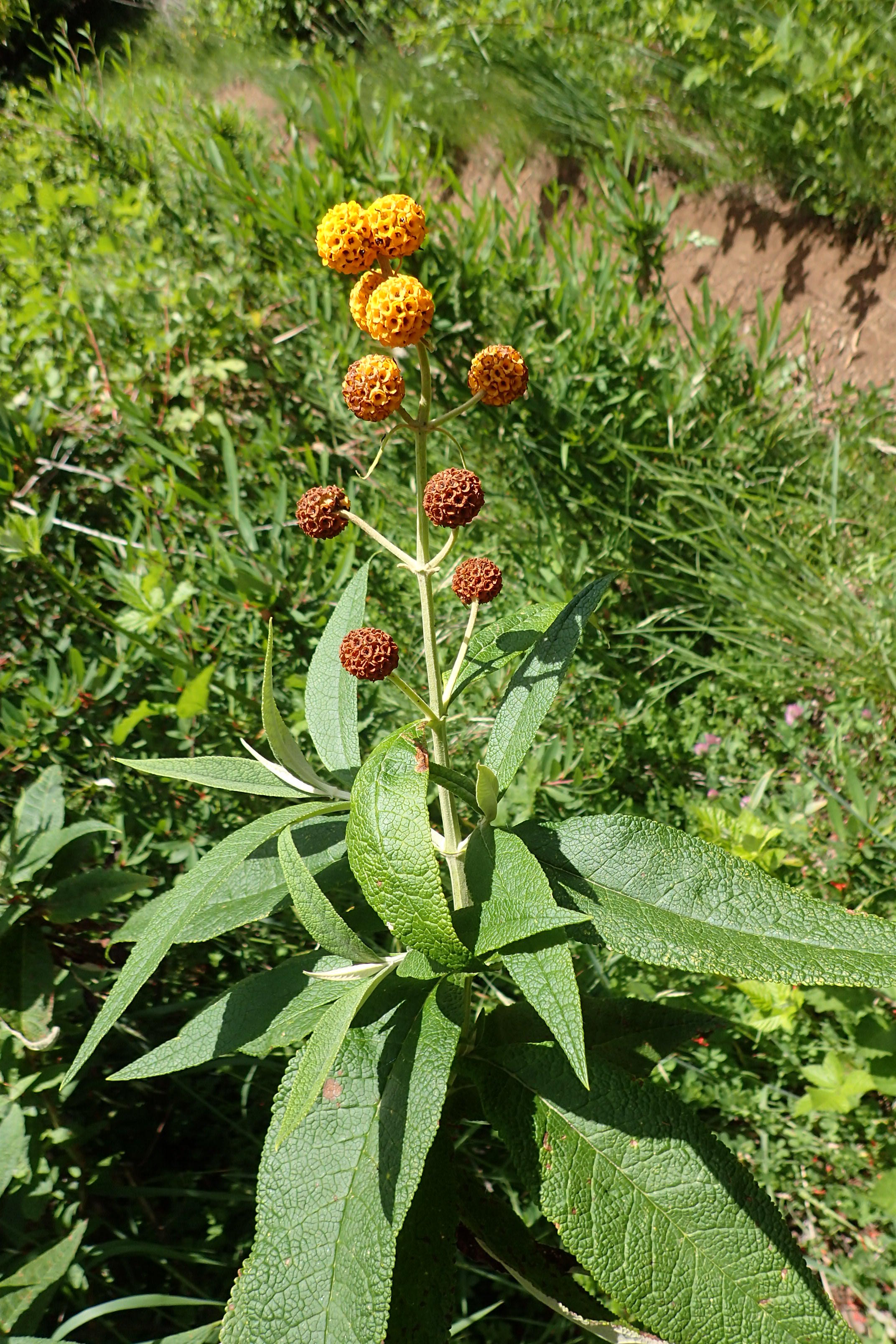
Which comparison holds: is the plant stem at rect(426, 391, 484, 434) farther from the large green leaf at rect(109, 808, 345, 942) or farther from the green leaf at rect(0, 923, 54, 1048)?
the green leaf at rect(0, 923, 54, 1048)

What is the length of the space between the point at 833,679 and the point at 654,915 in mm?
1572

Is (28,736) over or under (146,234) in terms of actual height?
under

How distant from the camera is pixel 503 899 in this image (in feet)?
3.00

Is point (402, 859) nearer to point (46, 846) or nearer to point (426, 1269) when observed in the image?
point (426, 1269)

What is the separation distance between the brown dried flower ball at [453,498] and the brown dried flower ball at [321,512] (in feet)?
0.41

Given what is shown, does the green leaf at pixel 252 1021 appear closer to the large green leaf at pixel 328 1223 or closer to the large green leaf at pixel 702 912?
the large green leaf at pixel 328 1223

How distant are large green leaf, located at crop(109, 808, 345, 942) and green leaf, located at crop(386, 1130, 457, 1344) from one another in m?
0.42

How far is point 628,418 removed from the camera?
8.44 feet

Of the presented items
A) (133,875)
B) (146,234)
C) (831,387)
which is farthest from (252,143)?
(133,875)

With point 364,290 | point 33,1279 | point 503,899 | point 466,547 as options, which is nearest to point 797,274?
point 466,547

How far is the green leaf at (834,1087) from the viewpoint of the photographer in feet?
5.27

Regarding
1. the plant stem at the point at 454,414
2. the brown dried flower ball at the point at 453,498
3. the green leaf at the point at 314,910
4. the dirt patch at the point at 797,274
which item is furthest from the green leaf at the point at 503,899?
the dirt patch at the point at 797,274

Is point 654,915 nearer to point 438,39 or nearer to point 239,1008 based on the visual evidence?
point 239,1008

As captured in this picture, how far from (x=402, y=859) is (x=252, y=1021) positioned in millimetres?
461
